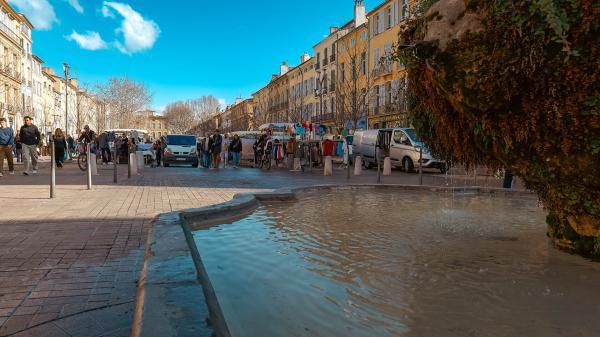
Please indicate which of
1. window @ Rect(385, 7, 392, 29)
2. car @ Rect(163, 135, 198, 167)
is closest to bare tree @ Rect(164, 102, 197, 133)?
window @ Rect(385, 7, 392, 29)

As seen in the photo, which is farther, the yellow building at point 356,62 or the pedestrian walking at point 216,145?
the yellow building at point 356,62

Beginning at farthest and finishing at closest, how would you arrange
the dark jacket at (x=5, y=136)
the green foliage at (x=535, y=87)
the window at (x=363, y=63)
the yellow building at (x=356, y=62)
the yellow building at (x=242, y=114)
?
the yellow building at (x=242, y=114) < the window at (x=363, y=63) < the yellow building at (x=356, y=62) < the dark jacket at (x=5, y=136) < the green foliage at (x=535, y=87)

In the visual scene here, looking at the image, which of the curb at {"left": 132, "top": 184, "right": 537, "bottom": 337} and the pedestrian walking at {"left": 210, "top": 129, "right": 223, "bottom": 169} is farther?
the pedestrian walking at {"left": 210, "top": 129, "right": 223, "bottom": 169}

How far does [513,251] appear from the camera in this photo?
436cm

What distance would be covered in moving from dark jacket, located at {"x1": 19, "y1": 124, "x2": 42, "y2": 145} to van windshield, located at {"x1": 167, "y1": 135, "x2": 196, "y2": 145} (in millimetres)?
9084

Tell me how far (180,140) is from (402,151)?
11.2m

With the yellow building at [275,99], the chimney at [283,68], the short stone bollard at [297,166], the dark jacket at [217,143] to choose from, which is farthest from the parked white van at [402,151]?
Result: the chimney at [283,68]

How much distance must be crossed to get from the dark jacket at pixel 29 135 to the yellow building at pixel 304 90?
38.5 m

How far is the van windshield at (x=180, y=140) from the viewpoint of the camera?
2220 centimetres

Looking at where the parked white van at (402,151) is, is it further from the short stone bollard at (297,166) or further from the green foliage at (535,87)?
the green foliage at (535,87)

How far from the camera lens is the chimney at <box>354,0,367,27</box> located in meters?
43.2

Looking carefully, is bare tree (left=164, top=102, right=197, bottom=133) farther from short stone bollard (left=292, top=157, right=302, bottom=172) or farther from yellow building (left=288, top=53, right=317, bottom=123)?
short stone bollard (left=292, top=157, right=302, bottom=172)

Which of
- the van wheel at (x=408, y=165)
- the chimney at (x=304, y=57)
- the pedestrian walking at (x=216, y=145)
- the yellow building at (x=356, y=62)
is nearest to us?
the van wheel at (x=408, y=165)

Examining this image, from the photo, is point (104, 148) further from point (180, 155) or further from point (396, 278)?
point (396, 278)
